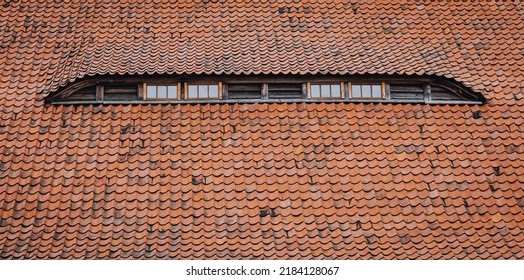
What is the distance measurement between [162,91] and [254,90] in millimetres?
1502

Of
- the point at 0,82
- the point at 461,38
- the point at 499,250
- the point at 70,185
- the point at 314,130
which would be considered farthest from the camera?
the point at 461,38

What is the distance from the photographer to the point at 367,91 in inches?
536

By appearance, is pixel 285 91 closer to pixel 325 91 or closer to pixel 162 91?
pixel 325 91

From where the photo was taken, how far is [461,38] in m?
14.8

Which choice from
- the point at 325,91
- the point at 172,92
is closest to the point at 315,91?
the point at 325,91

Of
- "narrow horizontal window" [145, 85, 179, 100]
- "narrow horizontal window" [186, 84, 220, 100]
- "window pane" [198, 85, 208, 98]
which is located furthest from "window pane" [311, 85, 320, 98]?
"narrow horizontal window" [145, 85, 179, 100]

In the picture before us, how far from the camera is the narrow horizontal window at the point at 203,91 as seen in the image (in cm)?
1351

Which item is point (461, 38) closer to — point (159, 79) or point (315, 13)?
point (315, 13)

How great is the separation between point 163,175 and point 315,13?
4.78 m

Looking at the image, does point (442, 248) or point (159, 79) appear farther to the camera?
point (159, 79)

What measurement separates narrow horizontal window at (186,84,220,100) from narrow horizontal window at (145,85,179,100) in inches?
8.9

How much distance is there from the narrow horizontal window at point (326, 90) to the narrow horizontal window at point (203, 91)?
61.8 inches

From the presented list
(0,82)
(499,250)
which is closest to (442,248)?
(499,250)

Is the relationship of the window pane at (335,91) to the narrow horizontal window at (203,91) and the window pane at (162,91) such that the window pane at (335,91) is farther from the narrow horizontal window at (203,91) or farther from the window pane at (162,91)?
the window pane at (162,91)
